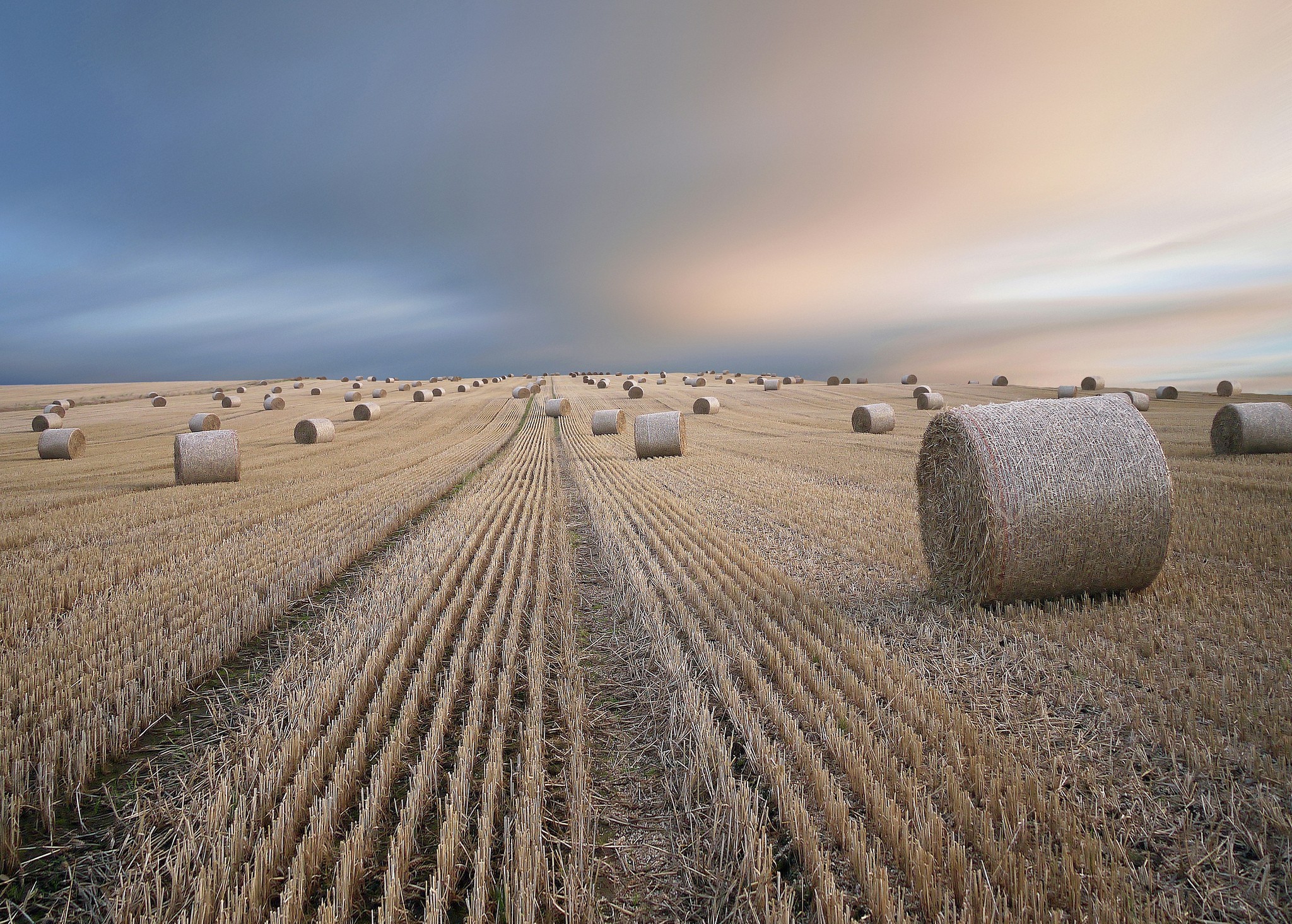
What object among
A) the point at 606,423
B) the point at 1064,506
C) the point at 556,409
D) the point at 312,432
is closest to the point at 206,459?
the point at 312,432

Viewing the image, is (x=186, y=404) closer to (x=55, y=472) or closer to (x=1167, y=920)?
(x=55, y=472)

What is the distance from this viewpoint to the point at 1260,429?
1298cm

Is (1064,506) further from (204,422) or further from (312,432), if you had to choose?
(204,422)

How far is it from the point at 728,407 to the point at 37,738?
1359 inches

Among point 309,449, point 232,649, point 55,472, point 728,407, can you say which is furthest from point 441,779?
point 728,407

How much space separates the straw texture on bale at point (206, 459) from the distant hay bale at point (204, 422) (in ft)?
44.6

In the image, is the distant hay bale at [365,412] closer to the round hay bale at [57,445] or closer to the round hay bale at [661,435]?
the round hay bale at [57,445]

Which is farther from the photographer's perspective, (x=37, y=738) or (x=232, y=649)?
(x=232, y=649)

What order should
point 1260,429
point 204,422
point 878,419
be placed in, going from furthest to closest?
point 204,422
point 878,419
point 1260,429

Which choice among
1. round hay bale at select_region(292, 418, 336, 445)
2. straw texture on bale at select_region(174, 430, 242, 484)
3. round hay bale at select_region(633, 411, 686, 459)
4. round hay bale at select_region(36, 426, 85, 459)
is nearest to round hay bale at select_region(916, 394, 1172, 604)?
round hay bale at select_region(633, 411, 686, 459)

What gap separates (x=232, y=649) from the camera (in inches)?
203

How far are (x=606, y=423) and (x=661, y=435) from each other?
8.67 metres

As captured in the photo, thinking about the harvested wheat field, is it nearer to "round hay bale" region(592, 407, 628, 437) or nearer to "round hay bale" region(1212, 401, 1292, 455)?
"round hay bale" region(1212, 401, 1292, 455)

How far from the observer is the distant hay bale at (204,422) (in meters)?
25.7
